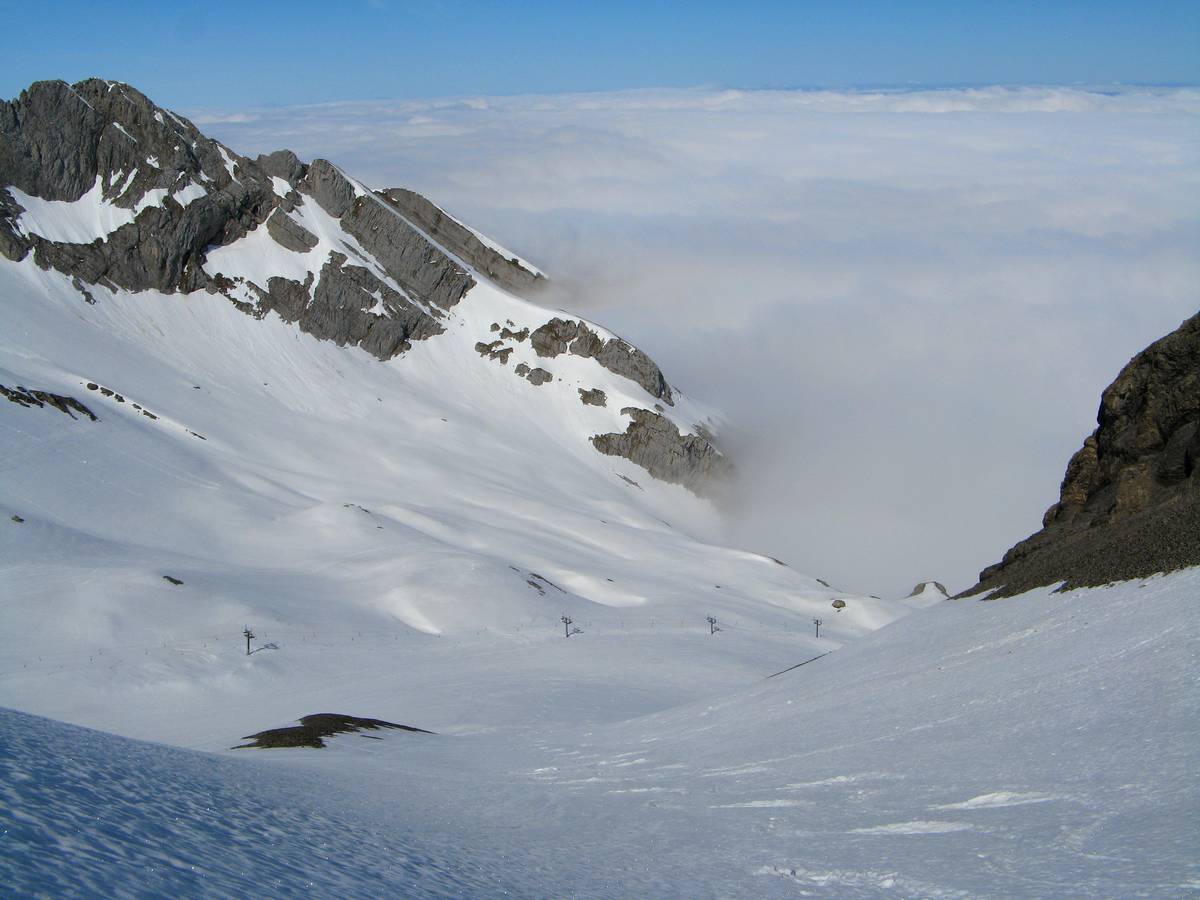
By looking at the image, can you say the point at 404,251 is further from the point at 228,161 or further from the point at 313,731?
the point at 313,731

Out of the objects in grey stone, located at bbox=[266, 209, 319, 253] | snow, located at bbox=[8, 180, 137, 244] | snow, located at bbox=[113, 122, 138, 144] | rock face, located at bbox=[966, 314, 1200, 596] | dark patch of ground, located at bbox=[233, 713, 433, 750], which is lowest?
dark patch of ground, located at bbox=[233, 713, 433, 750]

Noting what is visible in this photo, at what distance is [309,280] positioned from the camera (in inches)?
5153

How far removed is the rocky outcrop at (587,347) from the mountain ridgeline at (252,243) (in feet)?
0.68

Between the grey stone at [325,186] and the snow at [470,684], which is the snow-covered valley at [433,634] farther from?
the grey stone at [325,186]

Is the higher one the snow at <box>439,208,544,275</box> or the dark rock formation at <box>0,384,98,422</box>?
the snow at <box>439,208,544,275</box>

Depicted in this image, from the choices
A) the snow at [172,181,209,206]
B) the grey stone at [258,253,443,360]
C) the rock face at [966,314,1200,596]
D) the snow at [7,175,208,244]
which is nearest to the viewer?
the rock face at [966,314,1200,596]

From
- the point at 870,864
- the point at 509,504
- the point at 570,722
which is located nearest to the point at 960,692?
the point at 870,864

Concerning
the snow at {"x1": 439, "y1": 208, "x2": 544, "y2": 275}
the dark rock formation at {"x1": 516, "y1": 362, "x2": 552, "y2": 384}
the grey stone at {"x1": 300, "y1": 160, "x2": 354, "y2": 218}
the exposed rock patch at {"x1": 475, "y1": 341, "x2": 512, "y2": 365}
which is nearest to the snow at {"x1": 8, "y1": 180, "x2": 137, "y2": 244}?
the grey stone at {"x1": 300, "y1": 160, "x2": 354, "y2": 218}

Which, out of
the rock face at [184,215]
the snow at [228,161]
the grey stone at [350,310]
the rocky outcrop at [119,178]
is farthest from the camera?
the snow at [228,161]

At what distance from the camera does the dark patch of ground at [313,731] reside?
26.5 meters

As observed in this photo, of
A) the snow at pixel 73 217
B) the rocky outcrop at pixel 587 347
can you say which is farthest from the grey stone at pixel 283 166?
the rocky outcrop at pixel 587 347

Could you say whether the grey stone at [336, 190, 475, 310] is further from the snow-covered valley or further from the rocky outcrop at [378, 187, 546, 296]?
the rocky outcrop at [378, 187, 546, 296]

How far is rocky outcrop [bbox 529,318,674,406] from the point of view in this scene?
5620 inches

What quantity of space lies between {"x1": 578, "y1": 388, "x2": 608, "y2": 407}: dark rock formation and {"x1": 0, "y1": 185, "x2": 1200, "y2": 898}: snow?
22.6m
